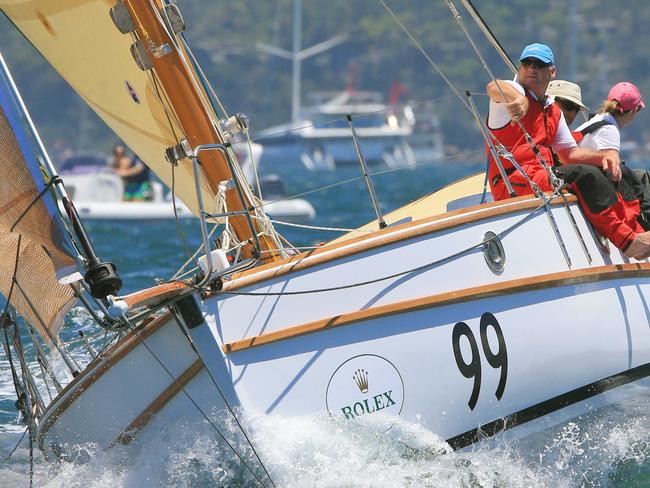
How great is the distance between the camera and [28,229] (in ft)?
15.3

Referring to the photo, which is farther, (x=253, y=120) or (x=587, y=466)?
(x=253, y=120)

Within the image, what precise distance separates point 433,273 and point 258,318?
0.68m

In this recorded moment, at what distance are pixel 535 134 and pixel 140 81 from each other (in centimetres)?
192

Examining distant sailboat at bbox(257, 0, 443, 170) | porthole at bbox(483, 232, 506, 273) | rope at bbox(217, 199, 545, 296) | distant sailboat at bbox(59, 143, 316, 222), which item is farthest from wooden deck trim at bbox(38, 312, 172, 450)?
distant sailboat at bbox(257, 0, 443, 170)

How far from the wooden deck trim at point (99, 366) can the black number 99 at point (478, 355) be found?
108 cm

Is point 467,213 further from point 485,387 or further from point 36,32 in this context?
point 36,32

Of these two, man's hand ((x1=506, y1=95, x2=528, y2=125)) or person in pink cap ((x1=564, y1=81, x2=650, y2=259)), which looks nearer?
man's hand ((x1=506, y1=95, x2=528, y2=125))

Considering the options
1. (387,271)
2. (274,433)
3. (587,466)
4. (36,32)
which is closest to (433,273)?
(387,271)

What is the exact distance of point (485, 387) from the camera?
4.67 m

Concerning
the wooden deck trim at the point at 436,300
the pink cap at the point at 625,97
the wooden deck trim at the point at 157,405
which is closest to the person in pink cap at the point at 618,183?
the pink cap at the point at 625,97

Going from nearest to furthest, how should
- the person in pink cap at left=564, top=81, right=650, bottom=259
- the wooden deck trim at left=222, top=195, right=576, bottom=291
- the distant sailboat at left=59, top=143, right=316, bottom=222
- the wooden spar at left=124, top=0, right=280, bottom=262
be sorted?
the wooden deck trim at left=222, top=195, right=576, bottom=291, the person in pink cap at left=564, top=81, right=650, bottom=259, the wooden spar at left=124, top=0, right=280, bottom=262, the distant sailboat at left=59, top=143, right=316, bottom=222

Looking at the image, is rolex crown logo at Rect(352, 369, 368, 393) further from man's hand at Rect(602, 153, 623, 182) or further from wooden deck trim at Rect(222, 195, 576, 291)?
man's hand at Rect(602, 153, 623, 182)

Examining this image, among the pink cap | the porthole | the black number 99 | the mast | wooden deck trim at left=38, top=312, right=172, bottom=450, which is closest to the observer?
wooden deck trim at left=38, top=312, right=172, bottom=450

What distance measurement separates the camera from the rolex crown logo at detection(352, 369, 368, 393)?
14.7 ft
